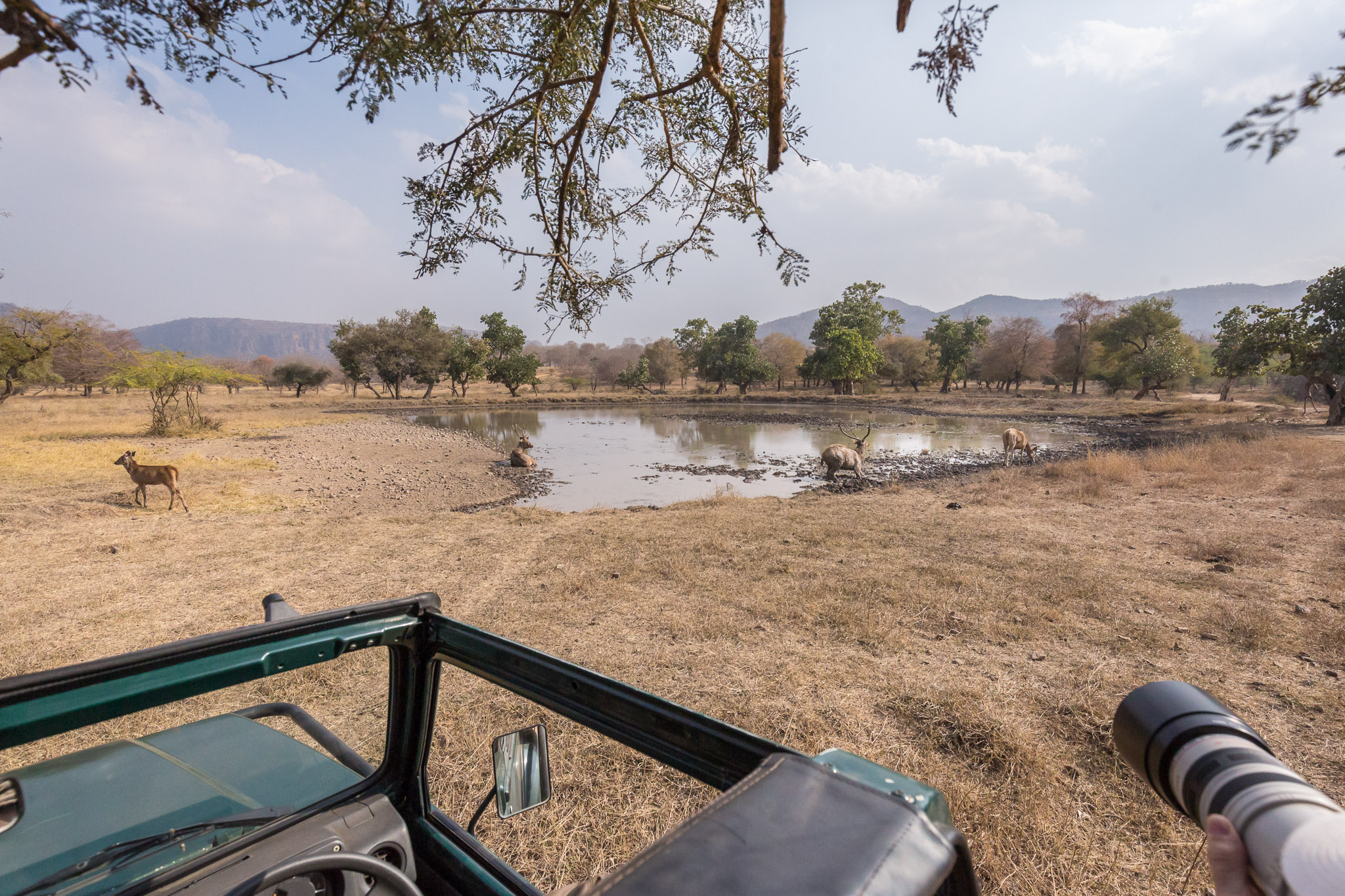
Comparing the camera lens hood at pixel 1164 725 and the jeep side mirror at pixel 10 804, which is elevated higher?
the camera lens hood at pixel 1164 725

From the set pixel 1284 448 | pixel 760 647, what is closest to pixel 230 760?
pixel 760 647

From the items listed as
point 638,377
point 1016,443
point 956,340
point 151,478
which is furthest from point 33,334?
point 956,340

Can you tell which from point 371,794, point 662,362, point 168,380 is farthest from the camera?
point 662,362

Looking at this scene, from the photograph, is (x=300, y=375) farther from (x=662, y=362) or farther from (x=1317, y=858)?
(x=1317, y=858)

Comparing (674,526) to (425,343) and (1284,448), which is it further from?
(425,343)

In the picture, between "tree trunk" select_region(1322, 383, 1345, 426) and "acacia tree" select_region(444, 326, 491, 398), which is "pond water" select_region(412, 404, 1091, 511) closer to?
"tree trunk" select_region(1322, 383, 1345, 426)

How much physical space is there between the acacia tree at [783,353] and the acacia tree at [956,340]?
16.0 metres

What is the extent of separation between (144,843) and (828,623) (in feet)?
14.6

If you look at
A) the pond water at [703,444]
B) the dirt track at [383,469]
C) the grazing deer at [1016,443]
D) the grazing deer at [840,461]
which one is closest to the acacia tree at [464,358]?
the pond water at [703,444]

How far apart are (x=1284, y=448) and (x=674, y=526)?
15798 millimetres

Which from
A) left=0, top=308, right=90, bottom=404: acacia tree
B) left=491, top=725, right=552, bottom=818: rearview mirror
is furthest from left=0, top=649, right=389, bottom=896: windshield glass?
left=0, top=308, right=90, bottom=404: acacia tree

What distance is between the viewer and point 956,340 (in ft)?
191

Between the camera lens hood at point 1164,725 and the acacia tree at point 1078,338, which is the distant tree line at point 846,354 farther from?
the camera lens hood at point 1164,725

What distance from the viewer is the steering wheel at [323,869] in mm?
984
